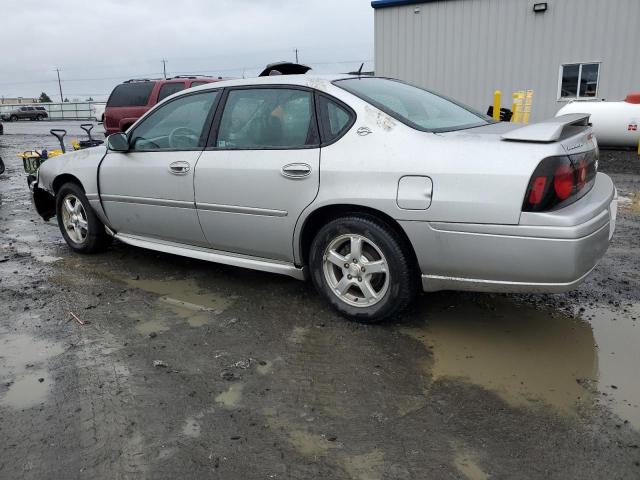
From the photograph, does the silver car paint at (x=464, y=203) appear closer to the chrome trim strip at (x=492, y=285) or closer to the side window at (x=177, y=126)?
the chrome trim strip at (x=492, y=285)

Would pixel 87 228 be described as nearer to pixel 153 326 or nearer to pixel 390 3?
pixel 153 326

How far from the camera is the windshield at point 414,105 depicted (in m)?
3.42

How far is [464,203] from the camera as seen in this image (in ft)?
9.60

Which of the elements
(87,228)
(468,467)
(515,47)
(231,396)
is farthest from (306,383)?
(515,47)

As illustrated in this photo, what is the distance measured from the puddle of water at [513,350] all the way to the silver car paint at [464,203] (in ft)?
1.39

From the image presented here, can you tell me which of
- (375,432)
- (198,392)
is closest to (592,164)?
(375,432)

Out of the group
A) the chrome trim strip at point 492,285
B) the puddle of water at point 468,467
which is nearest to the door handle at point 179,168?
the chrome trim strip at point 492,285

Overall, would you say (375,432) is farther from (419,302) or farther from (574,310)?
(574,310)

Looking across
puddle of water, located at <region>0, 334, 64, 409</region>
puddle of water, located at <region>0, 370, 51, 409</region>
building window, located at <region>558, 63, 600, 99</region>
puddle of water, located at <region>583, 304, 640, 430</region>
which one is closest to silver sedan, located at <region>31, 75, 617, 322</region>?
puddle of water, located at <region>583, 304, 640, 430</region>

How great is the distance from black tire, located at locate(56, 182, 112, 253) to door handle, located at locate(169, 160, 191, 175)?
1.34 metres

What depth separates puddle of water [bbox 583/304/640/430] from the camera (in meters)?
2.65

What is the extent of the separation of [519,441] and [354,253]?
4.86ft

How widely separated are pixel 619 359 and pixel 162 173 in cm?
339

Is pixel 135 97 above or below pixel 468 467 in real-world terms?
above
